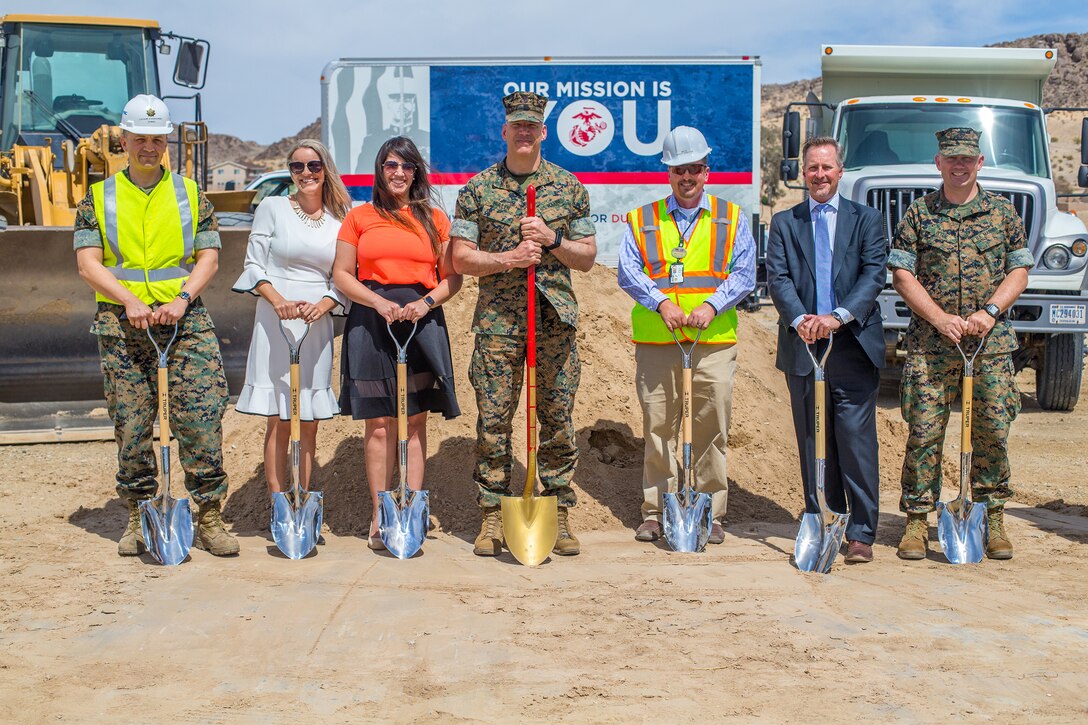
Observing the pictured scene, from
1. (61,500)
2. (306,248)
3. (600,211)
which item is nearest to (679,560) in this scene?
(306,248)

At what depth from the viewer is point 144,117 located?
5.34 metres

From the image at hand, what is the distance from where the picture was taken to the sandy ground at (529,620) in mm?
3746

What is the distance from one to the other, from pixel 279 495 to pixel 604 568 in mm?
1600

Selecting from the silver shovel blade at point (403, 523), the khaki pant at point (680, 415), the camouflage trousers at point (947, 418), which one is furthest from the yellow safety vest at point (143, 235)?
the camouflage trousers at point (947, 418)

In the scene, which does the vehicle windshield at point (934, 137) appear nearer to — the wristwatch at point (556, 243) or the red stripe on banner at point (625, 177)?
the red stripe on banner at point (625, 177)

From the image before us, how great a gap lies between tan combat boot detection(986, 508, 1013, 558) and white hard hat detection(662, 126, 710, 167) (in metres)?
2.24

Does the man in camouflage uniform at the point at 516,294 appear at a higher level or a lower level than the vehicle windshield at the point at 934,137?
lower

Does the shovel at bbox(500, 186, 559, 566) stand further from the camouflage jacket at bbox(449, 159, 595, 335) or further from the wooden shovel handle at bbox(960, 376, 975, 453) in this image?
the wooden shovel handle at bbox(960, 376, 975, 453)

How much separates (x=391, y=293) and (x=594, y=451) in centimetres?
191

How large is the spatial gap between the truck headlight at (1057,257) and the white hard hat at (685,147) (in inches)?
208

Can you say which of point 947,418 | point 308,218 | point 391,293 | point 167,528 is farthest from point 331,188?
point 947,418

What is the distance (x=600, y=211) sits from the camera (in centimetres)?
1212

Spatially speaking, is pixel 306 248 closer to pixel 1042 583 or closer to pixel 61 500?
A: pixel 61 500

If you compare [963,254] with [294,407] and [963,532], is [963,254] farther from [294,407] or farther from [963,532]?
[294,407]
